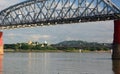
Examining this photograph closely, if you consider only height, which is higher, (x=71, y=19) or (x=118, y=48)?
(x=71, y=19)

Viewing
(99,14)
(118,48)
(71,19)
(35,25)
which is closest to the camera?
(118,48)

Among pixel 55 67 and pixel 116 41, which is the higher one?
pixel 116 41

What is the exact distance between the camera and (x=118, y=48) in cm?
10675

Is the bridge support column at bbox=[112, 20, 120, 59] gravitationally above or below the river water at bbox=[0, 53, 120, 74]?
above

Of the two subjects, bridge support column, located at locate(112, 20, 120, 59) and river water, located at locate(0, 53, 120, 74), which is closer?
river water, located at locate(0, 53, 120, 74)

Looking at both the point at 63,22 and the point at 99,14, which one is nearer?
the point at 99,14

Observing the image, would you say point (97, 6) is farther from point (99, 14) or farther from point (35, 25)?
point (35, 25)

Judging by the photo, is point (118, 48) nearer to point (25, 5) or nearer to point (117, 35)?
point (117, 35)

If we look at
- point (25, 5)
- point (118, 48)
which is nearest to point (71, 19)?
point (118, 48)

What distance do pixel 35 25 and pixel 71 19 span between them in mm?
22483

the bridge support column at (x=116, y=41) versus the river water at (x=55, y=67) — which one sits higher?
the bridge support column at (x=116, y=41)

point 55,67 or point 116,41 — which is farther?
point 116,41

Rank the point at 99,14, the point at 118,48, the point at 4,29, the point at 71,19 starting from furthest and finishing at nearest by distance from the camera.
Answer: the point at 4,29
the point at 71,19
the point at 99,14
the point at 118,48

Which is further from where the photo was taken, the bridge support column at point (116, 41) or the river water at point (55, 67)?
the bridge support column at point (116, 41)
